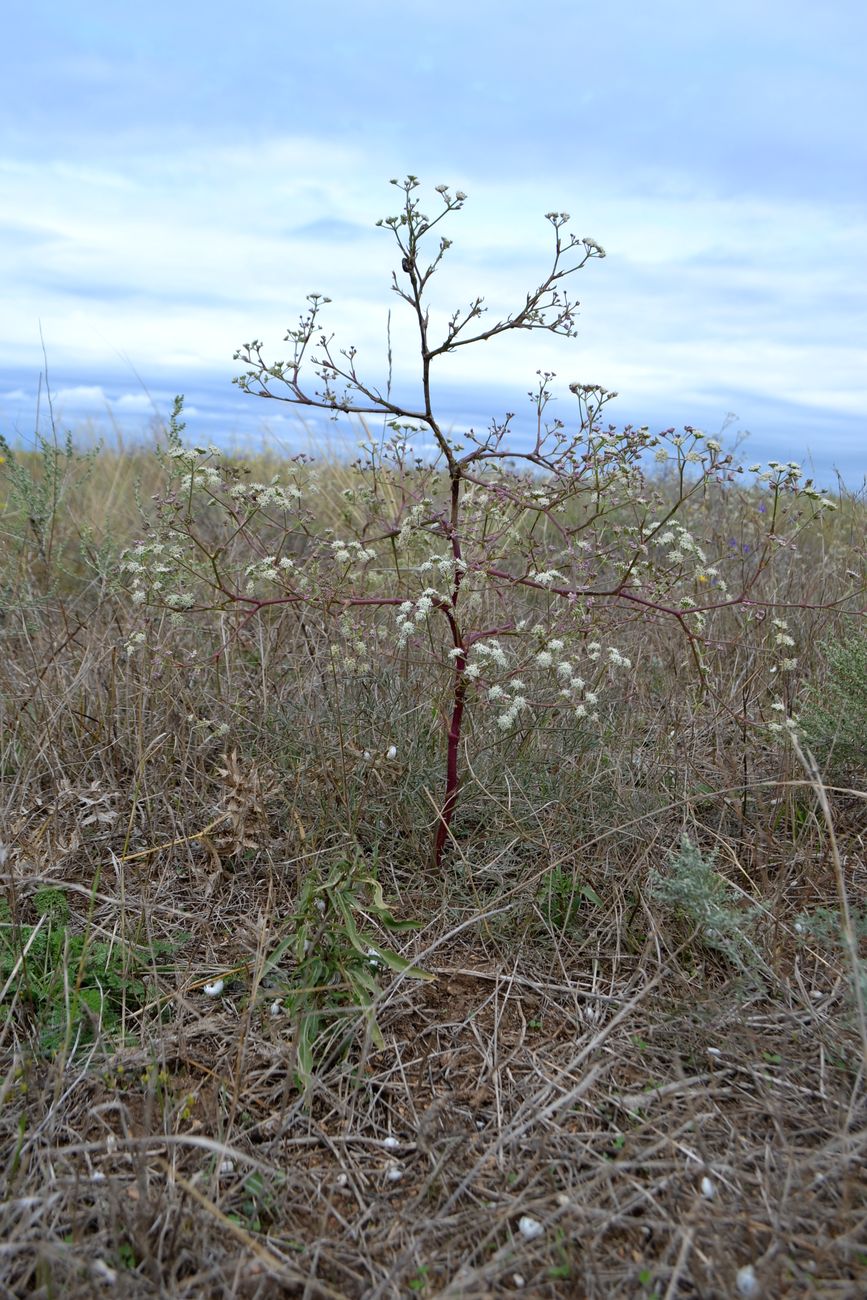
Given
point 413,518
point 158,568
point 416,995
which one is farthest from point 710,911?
point 158,568

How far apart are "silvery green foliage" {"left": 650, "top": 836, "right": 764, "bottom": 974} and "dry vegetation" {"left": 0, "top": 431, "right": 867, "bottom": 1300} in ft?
0.06

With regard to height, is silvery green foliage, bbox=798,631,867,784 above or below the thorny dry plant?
above

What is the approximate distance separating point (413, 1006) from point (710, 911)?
2.75 ft

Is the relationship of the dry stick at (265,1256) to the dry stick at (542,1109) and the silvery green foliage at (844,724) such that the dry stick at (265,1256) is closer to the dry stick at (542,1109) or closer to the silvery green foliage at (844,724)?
the dry stick at (542,1109)

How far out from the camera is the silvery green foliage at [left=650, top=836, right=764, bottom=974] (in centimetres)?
254

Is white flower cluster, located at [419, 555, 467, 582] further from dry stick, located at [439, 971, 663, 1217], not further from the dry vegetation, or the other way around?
dry stick, located at [439, 971, 663, 1217]

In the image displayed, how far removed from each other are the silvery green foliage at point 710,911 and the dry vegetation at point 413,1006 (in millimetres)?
20

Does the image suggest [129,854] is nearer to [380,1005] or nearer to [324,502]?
[380,1005]

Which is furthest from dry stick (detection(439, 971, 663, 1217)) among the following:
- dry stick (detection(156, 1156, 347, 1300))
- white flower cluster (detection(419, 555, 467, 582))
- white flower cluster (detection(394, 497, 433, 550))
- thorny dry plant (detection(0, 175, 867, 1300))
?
white flower cluster (detection(394, 497, 433, 550))

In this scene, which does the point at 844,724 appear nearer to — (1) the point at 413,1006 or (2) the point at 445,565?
(2) the point at 445,565

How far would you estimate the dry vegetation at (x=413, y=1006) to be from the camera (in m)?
1.89

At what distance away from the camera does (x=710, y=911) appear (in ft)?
8.35

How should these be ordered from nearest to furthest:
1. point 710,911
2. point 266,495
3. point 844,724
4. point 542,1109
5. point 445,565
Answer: point 542,1109 < point 710,911 < point 445,565 < point 266,495 < point 844,724

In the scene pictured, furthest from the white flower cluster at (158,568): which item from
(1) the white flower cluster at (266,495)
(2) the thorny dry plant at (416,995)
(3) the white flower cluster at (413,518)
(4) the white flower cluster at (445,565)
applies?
(4) the white flower cluster at (445,565)
